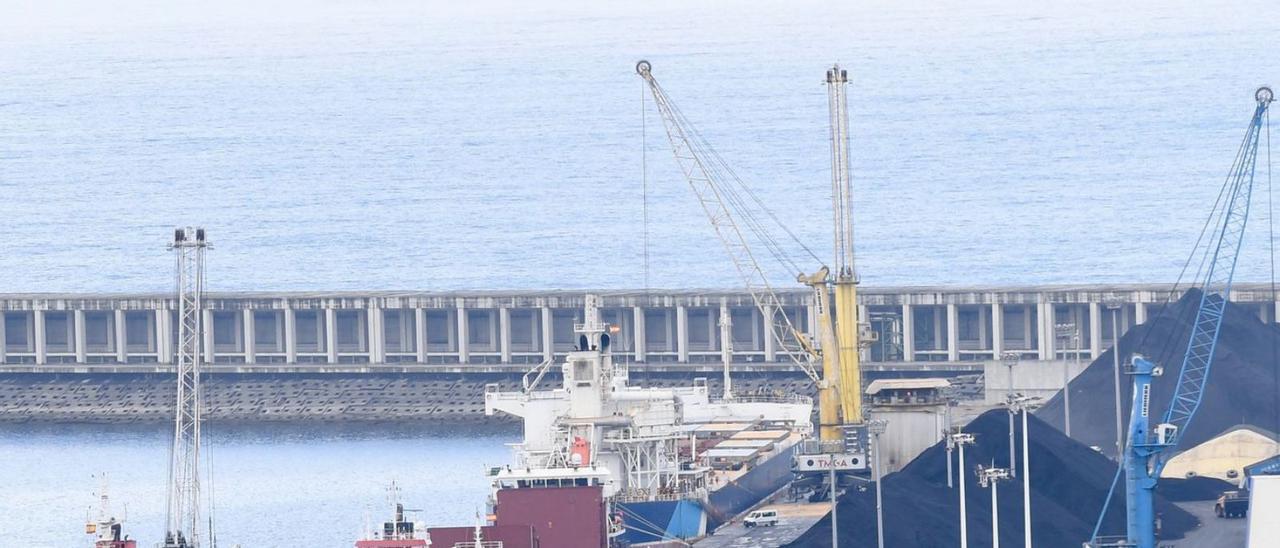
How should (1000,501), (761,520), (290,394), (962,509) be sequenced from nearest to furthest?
(962,509), (1000,501), (761,520), (290,394)

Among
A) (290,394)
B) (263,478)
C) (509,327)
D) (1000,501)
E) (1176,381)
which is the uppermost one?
(509,327)

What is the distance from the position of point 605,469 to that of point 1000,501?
9.83 meters

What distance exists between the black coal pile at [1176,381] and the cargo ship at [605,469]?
1267 cm

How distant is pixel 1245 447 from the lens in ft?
303

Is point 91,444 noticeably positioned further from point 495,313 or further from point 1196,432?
point 1196,432

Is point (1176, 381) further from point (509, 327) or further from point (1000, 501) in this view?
point (509, 327)

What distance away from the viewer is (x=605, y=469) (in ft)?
242

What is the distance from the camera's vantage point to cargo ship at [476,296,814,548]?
7138 centimetres

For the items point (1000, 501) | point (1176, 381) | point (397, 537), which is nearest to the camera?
point (397, 537)

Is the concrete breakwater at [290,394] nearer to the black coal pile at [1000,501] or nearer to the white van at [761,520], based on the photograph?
the white van at [761,520]

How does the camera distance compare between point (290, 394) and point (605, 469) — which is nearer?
point (605, 469)

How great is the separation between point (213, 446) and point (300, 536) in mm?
27449

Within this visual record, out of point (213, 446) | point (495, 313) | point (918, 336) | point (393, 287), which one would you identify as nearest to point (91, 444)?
point (213, 446)

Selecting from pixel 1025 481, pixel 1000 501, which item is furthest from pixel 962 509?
pixel 1000 501
